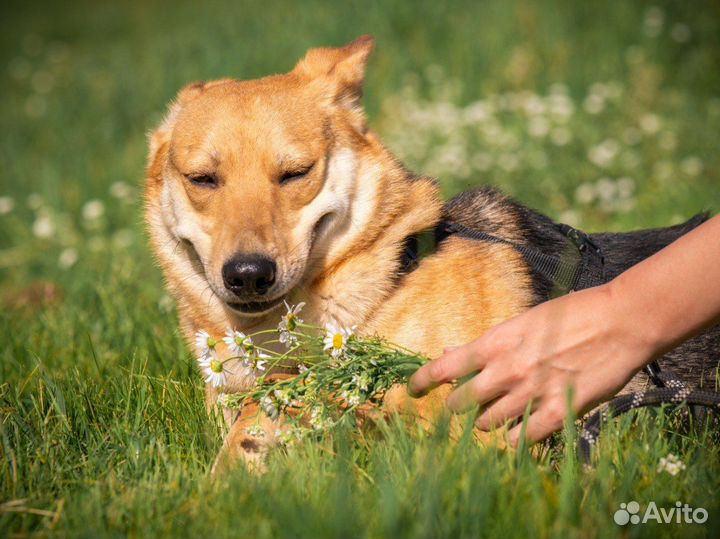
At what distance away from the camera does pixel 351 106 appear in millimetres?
3424

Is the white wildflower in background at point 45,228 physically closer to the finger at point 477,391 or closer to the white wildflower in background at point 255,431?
the white wildflower in background at point 255,431

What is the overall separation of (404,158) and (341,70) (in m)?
3.64

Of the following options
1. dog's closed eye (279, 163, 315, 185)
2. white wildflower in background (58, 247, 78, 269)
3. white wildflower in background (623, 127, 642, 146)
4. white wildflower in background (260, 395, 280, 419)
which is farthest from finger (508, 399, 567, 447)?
white wildflower in background (623, 127, 642, 146)

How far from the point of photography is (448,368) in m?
2.24

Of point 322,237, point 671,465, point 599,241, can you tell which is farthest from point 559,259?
point 671,465

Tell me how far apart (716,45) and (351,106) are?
6025 mm

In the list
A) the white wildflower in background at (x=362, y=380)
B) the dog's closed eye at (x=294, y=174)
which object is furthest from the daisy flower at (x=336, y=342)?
the dog's closed eye at (x=294, y=174)

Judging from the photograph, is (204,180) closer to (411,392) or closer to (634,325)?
(411,392)

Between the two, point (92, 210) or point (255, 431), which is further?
point (92, 210)

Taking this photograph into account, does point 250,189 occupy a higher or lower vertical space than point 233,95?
lower

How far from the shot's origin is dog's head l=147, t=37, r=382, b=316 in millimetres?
2760

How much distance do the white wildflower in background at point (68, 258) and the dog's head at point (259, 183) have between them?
2.80m

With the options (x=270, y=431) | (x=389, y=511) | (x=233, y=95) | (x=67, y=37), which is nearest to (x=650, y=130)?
(x=233, y=95)

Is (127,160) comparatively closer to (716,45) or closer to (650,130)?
(650,130)
